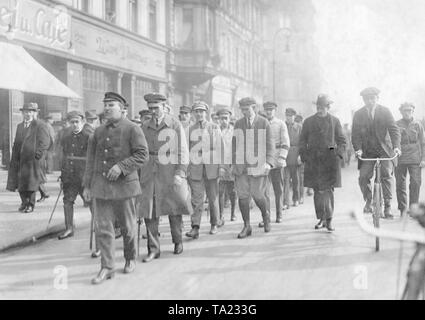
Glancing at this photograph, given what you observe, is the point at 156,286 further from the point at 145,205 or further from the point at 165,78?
the point at 165,78

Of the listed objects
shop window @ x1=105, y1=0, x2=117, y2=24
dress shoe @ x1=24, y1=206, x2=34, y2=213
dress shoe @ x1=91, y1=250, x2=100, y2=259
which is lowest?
dress shoe @ x1=91, y1=250, x2=100, y2=259

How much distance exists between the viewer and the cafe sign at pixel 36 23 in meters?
12.4

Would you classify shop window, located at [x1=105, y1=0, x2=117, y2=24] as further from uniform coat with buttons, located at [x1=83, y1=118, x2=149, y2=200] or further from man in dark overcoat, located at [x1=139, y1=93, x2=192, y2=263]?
uniform coat with buttons, located at [x1=83, y1=118, x2=149, y2=200]

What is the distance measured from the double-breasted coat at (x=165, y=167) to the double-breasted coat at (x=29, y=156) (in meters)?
3.78

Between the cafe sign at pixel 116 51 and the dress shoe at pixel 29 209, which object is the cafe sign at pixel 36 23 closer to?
the cafe sign at pixel 116 51

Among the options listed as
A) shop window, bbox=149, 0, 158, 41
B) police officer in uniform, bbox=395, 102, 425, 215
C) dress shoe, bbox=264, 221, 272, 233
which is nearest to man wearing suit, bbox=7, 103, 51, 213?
dress shoe, bbox=264, 221, 272, 233

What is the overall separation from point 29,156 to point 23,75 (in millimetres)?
3150

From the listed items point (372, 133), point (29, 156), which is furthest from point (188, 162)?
point (29, 156)

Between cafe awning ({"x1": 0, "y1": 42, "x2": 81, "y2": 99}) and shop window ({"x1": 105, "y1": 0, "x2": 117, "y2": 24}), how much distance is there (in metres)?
4.95

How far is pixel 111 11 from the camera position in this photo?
56.3 ft

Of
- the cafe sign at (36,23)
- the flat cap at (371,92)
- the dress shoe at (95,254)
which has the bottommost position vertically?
the dress shoe at (95,254)

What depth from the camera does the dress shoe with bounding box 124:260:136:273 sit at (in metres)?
5.29

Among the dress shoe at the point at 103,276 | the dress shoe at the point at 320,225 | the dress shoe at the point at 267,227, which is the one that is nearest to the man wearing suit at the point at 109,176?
the dress shoe at the point at 103,276

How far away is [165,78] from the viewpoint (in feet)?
69.8
